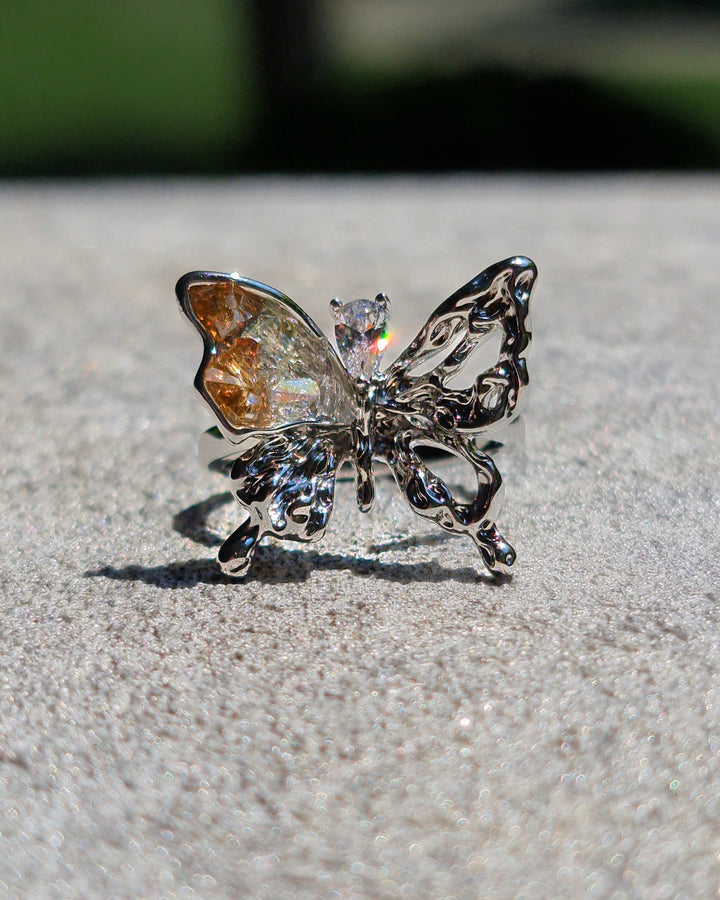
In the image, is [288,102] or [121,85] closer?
[288,102]

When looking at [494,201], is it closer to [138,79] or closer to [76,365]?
[76,365]

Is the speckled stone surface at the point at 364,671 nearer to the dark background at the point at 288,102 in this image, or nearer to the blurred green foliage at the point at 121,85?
the dark background at the point at 288,102

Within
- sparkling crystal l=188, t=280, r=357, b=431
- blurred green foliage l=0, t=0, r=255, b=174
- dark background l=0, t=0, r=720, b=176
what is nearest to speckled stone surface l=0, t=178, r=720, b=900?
sparkling crystal l=188, t=280, r=357, b=431

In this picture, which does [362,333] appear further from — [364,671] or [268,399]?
[364,671]

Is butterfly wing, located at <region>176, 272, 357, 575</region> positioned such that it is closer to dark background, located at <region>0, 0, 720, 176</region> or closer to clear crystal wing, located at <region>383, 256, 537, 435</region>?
clear crystal wing, located at <region>383, 256, 537, 435</region>

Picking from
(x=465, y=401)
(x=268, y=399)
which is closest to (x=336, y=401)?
(x=268, y=399)
